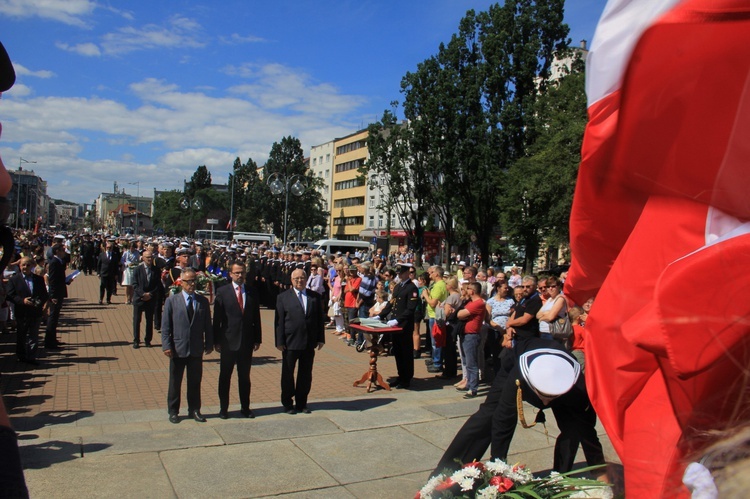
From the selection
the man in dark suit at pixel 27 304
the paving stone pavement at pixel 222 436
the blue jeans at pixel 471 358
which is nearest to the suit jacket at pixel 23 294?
the man in dark suit at pixel 27 304

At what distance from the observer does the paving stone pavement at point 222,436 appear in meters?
5.38

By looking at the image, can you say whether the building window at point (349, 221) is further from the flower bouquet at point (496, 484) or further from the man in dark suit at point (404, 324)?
the flower bouquet at point (496, 484)

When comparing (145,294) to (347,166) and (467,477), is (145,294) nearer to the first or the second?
(467,477)

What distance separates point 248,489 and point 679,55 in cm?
488

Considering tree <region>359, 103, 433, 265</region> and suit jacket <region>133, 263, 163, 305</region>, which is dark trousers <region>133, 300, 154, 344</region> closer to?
suit jacket <region>133, 263, 163, 305</region>

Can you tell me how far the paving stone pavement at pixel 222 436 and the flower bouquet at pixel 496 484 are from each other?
66cm

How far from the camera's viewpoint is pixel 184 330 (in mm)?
7566

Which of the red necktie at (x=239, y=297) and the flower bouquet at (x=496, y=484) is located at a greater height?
the red necktie at (x=239, y=297)

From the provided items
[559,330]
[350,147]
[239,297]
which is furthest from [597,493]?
[350,147]

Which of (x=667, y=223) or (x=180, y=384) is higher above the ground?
(x=667, y=223)

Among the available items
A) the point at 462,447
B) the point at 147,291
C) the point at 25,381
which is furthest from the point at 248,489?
the point at 147,291

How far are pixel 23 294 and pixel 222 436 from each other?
5393mm

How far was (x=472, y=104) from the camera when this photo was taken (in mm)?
36062

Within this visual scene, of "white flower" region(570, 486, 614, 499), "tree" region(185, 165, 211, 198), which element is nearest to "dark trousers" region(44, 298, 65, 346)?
"white flower" region(570, 486, 614, 499)
